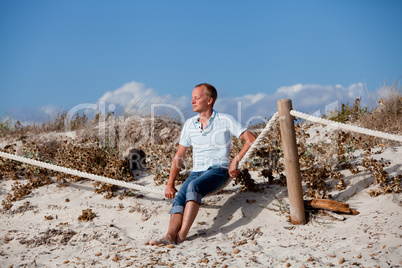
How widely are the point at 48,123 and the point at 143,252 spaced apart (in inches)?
353

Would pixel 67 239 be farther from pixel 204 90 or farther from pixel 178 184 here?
pixel 204 90

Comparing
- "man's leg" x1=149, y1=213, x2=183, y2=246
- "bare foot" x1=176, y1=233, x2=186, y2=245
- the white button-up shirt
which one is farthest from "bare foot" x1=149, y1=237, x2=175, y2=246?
the white button-up shirt

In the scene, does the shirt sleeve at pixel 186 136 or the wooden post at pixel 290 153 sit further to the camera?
the shirt sleeve at pixel 186 136

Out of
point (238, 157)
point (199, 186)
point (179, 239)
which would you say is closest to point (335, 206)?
point (238, 157)

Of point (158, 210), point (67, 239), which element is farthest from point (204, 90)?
point (67, 239)

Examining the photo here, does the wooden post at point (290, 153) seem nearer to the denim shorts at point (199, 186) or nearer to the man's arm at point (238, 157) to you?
the man's arm at point (238, 157)

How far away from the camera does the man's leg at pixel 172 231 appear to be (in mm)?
4102

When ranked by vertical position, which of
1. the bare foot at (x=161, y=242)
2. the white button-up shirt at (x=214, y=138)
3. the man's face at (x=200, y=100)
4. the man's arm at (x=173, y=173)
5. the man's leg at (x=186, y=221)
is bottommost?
the bare foot at (x=161, y=242)

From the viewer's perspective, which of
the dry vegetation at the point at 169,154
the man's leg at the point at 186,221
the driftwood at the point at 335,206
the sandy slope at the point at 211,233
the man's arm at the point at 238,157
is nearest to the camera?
the sandy slope at the point at 211,233

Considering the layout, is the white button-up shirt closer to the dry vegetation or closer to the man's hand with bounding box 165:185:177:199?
the man's hand with bounding box 165:185:177:199

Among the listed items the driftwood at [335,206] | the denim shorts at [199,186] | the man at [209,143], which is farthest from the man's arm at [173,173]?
the driftwood at [335,206]

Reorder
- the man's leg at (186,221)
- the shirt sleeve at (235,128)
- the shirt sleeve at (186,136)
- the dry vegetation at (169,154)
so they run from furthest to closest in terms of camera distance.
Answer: the dry vegetation at (169,154), the shirt sleeve at (186,136), the shirt sleeve at (235,128), the man's leg at (186,221)

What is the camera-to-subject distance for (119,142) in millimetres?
10016

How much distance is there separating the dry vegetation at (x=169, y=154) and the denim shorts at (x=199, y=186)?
1.03 metres
